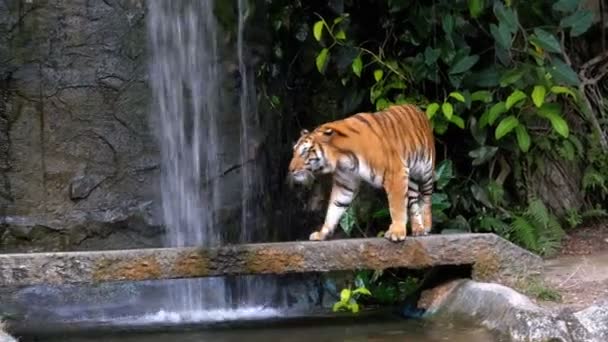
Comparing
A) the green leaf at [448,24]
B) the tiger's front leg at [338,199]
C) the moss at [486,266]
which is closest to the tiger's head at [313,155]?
the tiger's front leg at [338,199]

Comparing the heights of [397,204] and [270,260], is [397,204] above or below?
above

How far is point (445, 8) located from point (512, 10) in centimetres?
47

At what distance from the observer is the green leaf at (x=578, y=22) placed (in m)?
6.88

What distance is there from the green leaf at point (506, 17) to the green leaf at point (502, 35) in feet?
0.10

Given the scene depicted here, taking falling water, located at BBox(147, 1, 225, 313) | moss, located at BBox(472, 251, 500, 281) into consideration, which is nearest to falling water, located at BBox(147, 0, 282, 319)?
falling water, located at BBox(147, 1, 225, 313)

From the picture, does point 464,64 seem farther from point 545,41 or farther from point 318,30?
point 318,30

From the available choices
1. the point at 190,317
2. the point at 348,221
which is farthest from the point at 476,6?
the point at 190,317

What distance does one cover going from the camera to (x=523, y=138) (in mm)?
6848

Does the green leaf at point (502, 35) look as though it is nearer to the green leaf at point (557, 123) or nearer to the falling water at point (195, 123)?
the green leaf at point (557, 123)

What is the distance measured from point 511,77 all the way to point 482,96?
249 mm

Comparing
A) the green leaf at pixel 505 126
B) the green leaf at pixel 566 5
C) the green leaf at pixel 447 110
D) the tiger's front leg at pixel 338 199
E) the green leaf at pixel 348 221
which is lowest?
the green leaf at pixel 348 221

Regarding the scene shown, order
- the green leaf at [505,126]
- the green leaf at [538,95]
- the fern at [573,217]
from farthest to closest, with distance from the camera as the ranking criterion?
the fern at [573,217] < the green leaf at [505,126] < the green leaf at [538,95]

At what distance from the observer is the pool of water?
207 inches

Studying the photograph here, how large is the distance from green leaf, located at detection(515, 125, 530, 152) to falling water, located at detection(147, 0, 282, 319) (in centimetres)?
220
